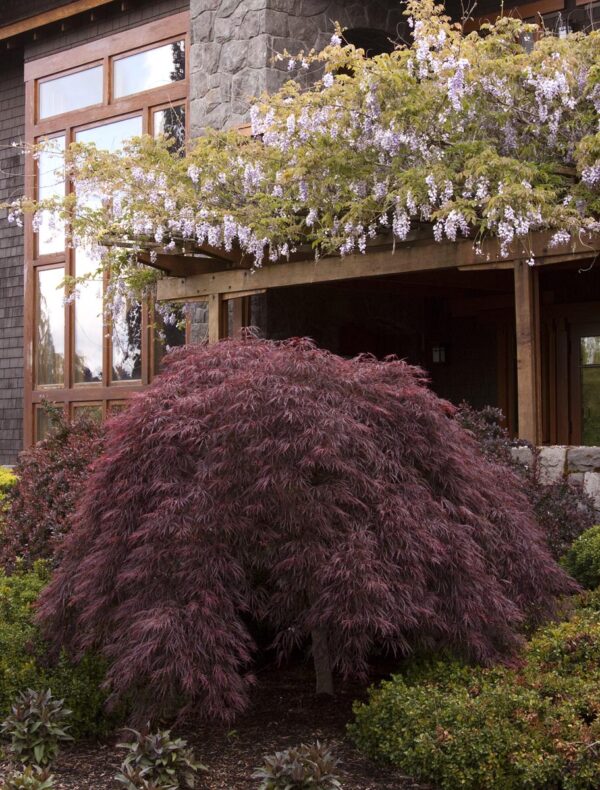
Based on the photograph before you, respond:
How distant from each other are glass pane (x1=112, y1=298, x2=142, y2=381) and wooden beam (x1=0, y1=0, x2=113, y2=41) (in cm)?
374

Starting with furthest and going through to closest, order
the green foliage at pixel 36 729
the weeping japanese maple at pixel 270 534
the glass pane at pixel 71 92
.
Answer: the glass pane at pixel 71 92 → the green foliage at pixel 36 729 → the weeping japanese maple at pixel 270 534

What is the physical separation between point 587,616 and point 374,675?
3.94 ft

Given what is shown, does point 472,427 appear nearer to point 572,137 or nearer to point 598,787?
point 572,137

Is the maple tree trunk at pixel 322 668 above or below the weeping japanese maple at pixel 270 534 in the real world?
below

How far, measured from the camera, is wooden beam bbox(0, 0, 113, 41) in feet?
42.4

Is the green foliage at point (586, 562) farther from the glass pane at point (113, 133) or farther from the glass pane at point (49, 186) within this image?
the glass pane at point (49, 186)

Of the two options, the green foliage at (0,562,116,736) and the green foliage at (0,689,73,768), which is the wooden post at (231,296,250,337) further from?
the green foliage at (0,689,73,768)

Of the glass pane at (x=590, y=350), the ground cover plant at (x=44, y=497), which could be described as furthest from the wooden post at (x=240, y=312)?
the glass pane at (x=590, y=350)

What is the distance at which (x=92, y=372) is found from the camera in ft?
43.2

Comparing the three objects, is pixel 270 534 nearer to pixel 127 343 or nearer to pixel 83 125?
pixel 127 343

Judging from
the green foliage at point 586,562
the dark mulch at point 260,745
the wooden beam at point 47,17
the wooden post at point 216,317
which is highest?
the wooden beam at point 47,17

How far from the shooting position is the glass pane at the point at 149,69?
12219 mm

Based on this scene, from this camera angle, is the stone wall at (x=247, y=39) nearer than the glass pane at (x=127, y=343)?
Yes

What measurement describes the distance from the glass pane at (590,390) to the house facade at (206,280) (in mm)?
17
